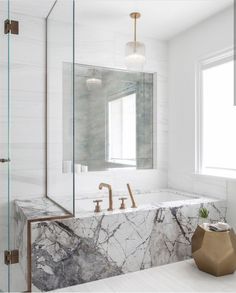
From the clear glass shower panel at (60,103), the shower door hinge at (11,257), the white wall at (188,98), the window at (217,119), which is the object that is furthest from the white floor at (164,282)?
the window at (217,119)

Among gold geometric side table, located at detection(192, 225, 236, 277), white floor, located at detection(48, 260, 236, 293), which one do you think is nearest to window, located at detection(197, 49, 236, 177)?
gold geometric side table, located at detection(192, 225, 236, 277)

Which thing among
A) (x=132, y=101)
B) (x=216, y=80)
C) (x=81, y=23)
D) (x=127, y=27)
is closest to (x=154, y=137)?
(x=132, y=101)

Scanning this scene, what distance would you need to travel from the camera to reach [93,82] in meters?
3.48

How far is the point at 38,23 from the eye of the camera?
3123mm

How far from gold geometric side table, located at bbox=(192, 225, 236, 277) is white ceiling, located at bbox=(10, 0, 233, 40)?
2104 millimetres

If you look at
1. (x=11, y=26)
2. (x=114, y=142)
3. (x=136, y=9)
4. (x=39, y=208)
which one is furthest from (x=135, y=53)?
(x=39, y=208)

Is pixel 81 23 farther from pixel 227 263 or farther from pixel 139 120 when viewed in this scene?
pixel 227 263

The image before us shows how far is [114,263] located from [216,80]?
215cm

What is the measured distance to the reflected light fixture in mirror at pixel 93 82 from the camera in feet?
11.3

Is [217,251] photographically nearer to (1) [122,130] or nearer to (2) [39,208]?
(2) [39,208]

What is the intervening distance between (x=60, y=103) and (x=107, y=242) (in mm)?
1463

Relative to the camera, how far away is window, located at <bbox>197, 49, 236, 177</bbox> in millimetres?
3132

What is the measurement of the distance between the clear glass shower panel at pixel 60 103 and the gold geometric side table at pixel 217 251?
1125 millimetres

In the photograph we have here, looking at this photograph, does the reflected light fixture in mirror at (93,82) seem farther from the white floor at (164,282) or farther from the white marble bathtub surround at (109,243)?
the white floor at (164,282)
